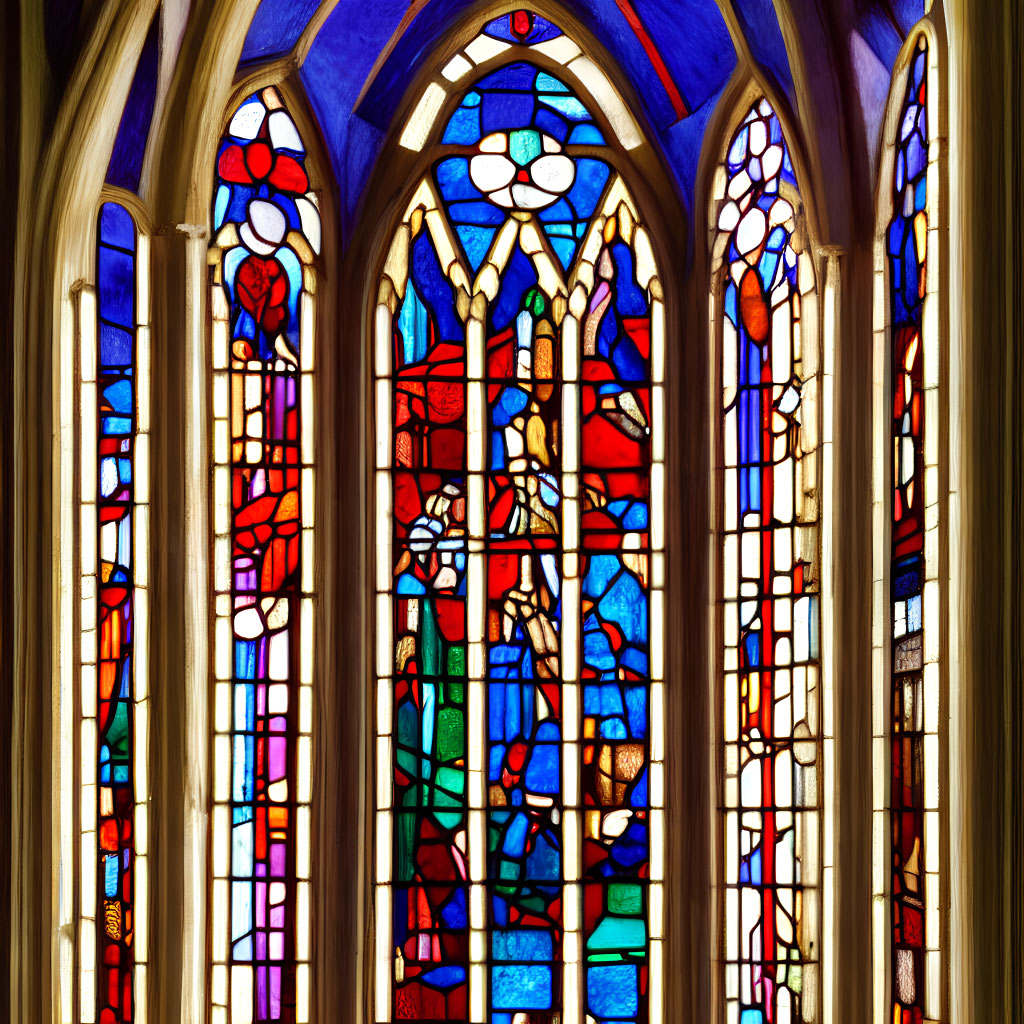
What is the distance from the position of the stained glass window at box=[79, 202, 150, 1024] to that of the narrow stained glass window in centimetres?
242

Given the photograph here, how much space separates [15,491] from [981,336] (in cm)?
272

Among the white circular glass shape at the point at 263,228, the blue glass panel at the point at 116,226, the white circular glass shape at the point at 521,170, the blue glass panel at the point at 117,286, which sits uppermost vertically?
the white circular glass shape at the point at 521,170

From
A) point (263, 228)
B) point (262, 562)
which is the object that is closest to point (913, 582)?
point (262, 562)

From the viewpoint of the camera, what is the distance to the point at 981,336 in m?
4.61

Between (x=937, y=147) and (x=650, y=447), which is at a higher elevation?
(x=937, y=147)

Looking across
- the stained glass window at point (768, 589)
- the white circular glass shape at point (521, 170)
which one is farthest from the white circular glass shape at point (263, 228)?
the stained glass window at point (768, 589)

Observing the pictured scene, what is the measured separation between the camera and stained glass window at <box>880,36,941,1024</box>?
5.59m

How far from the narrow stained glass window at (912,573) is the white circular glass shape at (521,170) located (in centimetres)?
154

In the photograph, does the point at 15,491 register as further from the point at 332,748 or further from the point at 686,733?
the point at 686,733

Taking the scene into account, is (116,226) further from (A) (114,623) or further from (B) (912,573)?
(B) (912,573)

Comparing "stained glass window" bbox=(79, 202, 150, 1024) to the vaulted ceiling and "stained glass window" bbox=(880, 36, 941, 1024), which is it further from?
"stained glass window" bbox=(880, 36, 941, 1024)

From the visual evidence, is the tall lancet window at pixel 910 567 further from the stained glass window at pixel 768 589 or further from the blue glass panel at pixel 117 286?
the blue glass panel at pixel 117 286

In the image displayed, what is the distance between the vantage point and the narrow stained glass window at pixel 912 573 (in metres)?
5.61

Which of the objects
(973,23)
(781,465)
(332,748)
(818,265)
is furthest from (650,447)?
(973,23)
